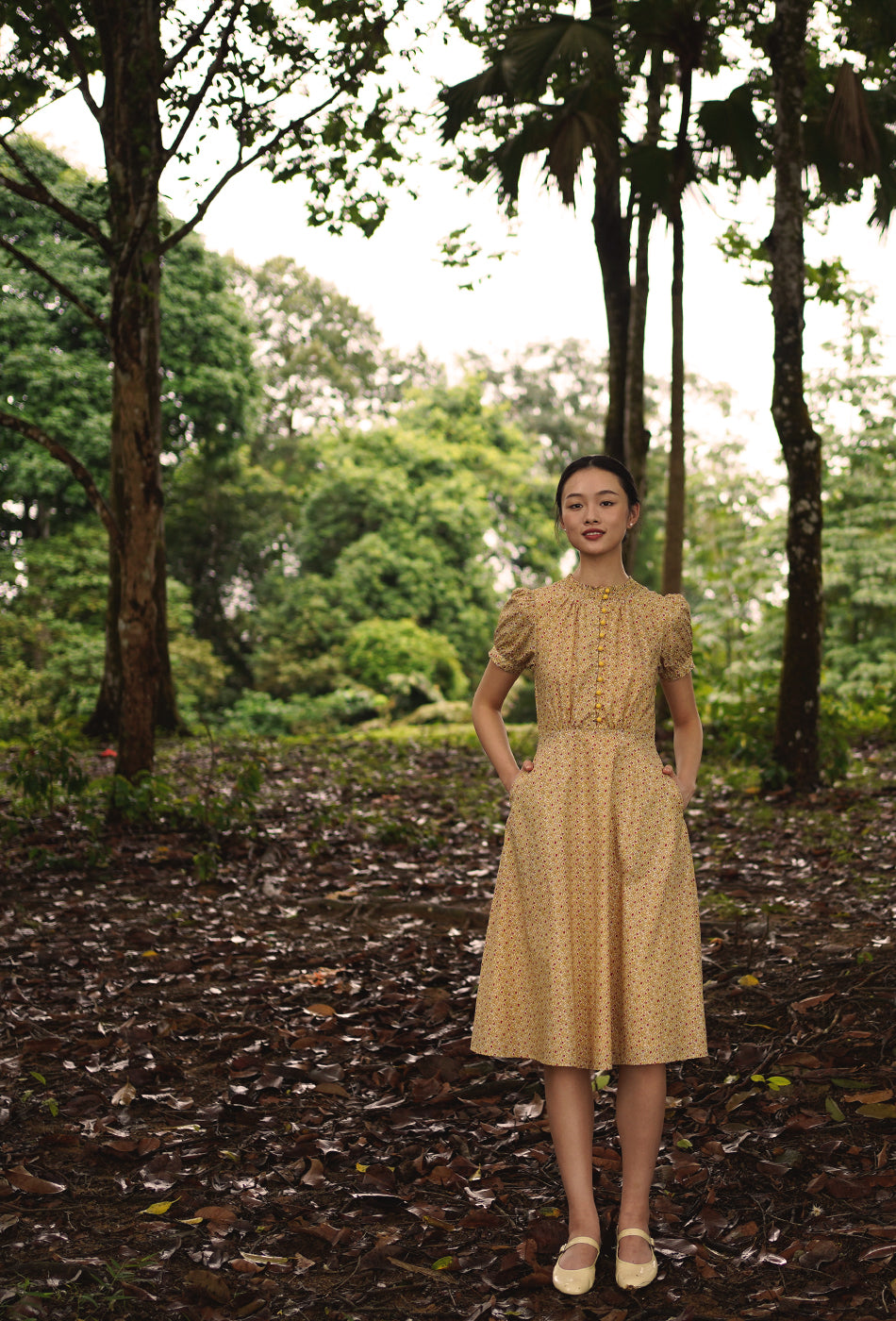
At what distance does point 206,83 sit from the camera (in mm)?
7340

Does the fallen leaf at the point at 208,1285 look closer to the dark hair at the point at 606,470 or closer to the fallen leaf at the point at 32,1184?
the fallen leaf at the point at 32,1184

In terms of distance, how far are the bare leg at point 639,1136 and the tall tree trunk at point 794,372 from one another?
592 cm

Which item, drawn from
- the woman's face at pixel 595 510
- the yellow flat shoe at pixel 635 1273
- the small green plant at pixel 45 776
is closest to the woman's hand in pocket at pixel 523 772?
the woman's face at pixel 595 510

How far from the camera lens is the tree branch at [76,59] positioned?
286 inches

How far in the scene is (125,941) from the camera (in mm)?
5438

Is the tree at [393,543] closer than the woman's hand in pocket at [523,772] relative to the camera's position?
No

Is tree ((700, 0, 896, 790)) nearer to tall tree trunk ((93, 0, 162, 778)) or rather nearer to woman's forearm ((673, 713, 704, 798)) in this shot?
tall tree trunk ((93, 0, 162, 778))

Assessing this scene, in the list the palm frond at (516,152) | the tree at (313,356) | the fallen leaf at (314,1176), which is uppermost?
the tree at (313,356)

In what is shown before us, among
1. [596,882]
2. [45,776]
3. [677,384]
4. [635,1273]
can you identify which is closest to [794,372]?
[677,384]

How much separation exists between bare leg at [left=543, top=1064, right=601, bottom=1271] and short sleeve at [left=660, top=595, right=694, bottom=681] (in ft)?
3.27

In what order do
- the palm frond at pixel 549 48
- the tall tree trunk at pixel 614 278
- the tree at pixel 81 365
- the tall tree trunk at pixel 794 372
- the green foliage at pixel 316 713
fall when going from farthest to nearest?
1. the tree at pixel 81 365
2. the green foliage at pixel 316 713
3. the tall tree trunk at pixel 614 278
4. the palm frond at pixel 549 48
5. the tall tree trunk at pixel 794 372

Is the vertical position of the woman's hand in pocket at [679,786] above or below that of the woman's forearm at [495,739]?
below

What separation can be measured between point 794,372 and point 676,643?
596 centimetres

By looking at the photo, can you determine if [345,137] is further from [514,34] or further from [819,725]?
[819,725]
